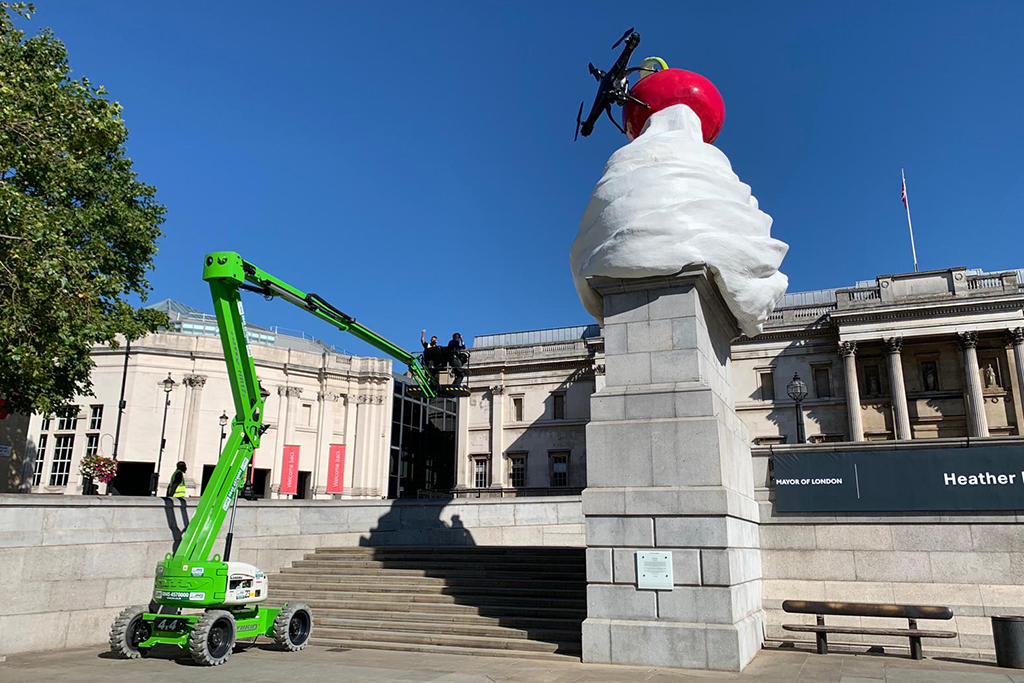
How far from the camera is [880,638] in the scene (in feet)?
40.7

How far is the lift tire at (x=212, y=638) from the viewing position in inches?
409

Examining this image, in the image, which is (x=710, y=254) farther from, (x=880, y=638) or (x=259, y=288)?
(x=259, y=288)

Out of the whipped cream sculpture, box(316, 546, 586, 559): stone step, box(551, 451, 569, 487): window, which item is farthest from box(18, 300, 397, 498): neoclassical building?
the whipped cream sculpture

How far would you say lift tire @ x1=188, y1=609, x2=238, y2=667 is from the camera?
34.1 feet

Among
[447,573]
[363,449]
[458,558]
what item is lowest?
[447,573]

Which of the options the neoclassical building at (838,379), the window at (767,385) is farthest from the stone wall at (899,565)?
the window at (767,385)

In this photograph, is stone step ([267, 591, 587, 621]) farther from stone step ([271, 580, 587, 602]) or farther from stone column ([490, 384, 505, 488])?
stone column ([490, 384, 505, 488])

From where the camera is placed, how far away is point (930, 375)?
4672cm

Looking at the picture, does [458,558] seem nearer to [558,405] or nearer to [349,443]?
[558,405]

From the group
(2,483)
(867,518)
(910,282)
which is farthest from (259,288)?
(910,282)

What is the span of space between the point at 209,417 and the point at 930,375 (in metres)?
47.6

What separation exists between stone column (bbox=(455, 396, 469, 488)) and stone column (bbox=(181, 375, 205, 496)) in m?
19.2

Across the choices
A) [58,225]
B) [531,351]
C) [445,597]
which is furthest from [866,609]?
[531,351]

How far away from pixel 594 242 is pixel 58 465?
155ft
